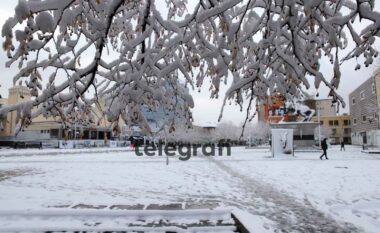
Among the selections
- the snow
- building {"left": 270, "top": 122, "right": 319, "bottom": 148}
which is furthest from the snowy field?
building {"left": 270, "top": 122, "right": 319, "bottom": 148}

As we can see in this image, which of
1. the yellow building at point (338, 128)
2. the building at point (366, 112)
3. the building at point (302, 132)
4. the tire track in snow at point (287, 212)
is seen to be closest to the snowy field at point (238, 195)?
the tire track in snow at point (287, 212)

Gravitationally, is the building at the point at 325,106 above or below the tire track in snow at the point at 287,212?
above

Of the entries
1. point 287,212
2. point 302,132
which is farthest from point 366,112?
point 287,212

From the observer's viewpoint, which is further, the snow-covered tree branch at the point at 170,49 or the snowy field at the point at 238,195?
the snowy field at the point at 238,195

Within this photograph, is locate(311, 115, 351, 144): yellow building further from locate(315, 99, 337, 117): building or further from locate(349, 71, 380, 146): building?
locate(349, 71, 380, 146): building

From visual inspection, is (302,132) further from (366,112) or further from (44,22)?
(44,22)

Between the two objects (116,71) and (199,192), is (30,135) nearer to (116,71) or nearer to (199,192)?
(199,192)

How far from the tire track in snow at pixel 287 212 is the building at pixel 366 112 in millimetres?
44843

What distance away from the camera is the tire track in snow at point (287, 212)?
704 cm

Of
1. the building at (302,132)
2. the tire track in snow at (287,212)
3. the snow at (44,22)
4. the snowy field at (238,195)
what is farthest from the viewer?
the building at (302,132)

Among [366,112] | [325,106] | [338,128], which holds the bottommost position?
[338,128]

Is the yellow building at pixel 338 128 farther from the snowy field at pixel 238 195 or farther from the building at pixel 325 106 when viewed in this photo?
the snowy field at pixel 238 195

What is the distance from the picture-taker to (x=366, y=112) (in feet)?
212

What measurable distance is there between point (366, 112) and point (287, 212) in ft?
209
